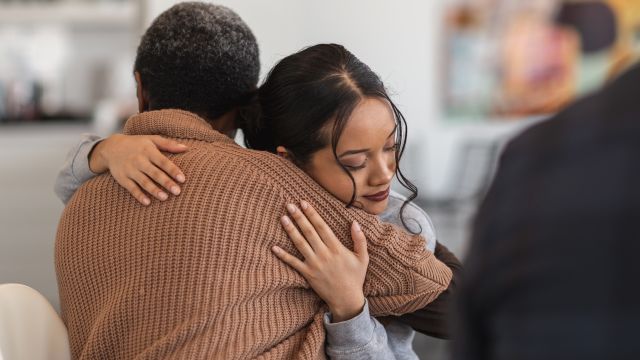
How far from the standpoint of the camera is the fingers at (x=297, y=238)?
1.02 meters

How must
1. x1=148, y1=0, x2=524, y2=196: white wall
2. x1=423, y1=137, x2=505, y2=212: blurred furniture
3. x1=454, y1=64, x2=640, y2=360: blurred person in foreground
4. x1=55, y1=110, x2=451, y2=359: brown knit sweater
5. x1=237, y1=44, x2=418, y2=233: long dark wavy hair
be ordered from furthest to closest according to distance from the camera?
x1=148, y1=0, x2=524, y2=196: white wall < x1=423, y1=137, x2=505, y2=212: blurred furniture < x1=237, y1=44, x2=418, y2=233: long dark wavy hair < x1=55, y1=110, x2=451, y2=359: brown knit sweater < x1=454, y1=64, x2=640, y2=360: blurred person in foreground

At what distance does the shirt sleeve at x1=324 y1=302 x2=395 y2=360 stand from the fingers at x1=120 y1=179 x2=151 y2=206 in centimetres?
29

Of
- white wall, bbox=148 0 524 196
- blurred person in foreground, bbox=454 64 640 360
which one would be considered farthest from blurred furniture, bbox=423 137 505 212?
blurred person in foreground, bbox=454 64 640 360

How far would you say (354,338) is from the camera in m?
1.04

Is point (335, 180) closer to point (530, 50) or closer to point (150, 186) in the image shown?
point (150, 186)

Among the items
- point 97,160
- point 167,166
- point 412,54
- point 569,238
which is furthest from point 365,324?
point 412,54

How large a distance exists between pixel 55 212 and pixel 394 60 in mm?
3259

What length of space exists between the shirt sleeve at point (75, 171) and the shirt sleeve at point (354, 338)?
17.7 inches

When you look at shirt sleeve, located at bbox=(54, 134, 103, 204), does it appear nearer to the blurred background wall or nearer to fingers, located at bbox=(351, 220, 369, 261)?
fingers, located at bbox=(351, 220, 369, 261)

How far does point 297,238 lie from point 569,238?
2.07ft

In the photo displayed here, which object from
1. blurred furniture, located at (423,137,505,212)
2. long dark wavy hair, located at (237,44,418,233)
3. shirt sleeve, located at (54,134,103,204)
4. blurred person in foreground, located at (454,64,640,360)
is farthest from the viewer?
blurred furniture, located at (423,137,505,212)

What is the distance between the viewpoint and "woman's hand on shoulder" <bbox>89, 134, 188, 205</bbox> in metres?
1.03

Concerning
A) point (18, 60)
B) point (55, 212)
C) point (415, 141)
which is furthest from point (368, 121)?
point (415, 141)

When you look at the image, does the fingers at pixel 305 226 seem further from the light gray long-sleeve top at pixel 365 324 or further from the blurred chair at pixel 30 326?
the blurred chair at pixel 30 326
